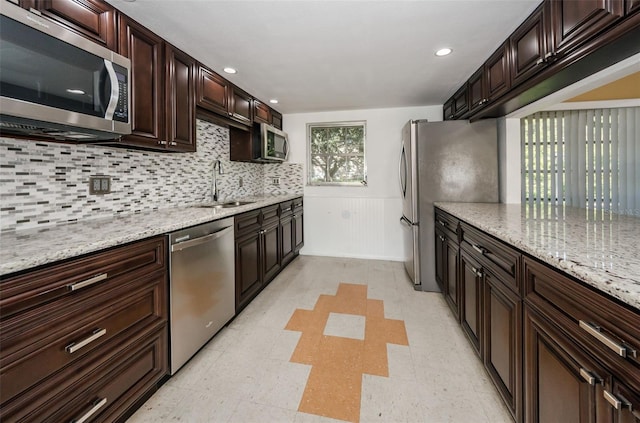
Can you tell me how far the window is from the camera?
168 inches

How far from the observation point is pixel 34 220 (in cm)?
150

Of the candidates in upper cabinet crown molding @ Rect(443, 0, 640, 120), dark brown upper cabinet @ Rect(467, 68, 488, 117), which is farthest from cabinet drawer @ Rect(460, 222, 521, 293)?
dark brown upper cabinet @ Rect(467, 68, 488, 117)

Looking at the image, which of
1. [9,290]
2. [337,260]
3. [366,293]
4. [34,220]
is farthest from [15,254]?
[337,260]

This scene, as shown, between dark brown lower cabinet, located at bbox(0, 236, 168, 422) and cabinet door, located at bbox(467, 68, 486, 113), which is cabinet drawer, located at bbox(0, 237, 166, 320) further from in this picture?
cabinet door, located at bbox(467, 68, 486, 113)

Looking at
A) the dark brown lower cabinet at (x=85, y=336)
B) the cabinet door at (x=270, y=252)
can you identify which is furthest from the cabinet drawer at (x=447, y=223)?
the dark brown lower cabinet at (x=85, y=336)

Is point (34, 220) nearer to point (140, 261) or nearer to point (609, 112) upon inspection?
point (140, 261)

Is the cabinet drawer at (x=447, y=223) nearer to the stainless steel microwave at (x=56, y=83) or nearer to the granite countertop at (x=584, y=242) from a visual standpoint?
the granite countertop at (x=584, y=242)

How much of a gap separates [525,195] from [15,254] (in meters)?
3.73

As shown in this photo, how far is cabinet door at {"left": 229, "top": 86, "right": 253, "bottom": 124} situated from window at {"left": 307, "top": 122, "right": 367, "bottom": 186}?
1.27 metres

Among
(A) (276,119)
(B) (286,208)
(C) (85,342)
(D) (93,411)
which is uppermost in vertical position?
(A) (276,119)

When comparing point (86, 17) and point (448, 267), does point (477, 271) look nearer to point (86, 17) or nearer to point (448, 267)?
point (448, 267)

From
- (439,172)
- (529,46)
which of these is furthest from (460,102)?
(529,46)

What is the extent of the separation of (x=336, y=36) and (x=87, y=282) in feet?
6.73

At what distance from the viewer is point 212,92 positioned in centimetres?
254
